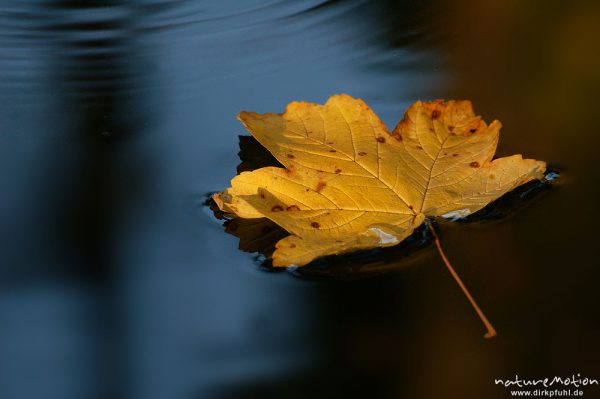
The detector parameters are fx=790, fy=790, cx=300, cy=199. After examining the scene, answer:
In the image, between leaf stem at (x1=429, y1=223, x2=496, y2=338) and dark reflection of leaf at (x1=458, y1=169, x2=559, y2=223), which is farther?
dark reflection of leaf at (x1=458, y1=169, x2=559, y2=223)

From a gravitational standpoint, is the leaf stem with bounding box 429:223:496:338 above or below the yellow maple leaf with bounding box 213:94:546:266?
below

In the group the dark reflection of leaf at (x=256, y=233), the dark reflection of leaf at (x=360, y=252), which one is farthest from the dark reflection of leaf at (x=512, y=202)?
the dark reflection of leaf at (x=256, y=233)

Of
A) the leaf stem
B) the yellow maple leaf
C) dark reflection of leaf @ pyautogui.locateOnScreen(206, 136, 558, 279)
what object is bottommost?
the leaf stem

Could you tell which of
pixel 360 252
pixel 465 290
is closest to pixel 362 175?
pixel 360 252

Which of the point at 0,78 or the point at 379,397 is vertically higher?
the point at 0,78

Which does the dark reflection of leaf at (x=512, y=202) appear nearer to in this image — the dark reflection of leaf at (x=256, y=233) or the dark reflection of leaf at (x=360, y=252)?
the dark reflection of leaf at (x=360, y=252)

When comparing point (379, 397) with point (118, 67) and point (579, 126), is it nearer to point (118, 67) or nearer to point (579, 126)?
point (579, 126)

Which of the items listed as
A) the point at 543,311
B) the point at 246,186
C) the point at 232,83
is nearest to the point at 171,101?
the point at 232,83

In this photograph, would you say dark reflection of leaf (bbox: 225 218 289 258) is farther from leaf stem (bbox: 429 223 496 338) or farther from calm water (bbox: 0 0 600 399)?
leaf stem (bbox: 429 223 496 338)

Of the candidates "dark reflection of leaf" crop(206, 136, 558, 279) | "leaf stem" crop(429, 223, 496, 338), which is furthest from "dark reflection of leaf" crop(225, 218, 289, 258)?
"leaf stem" crop(429, 223, 496, 338)
